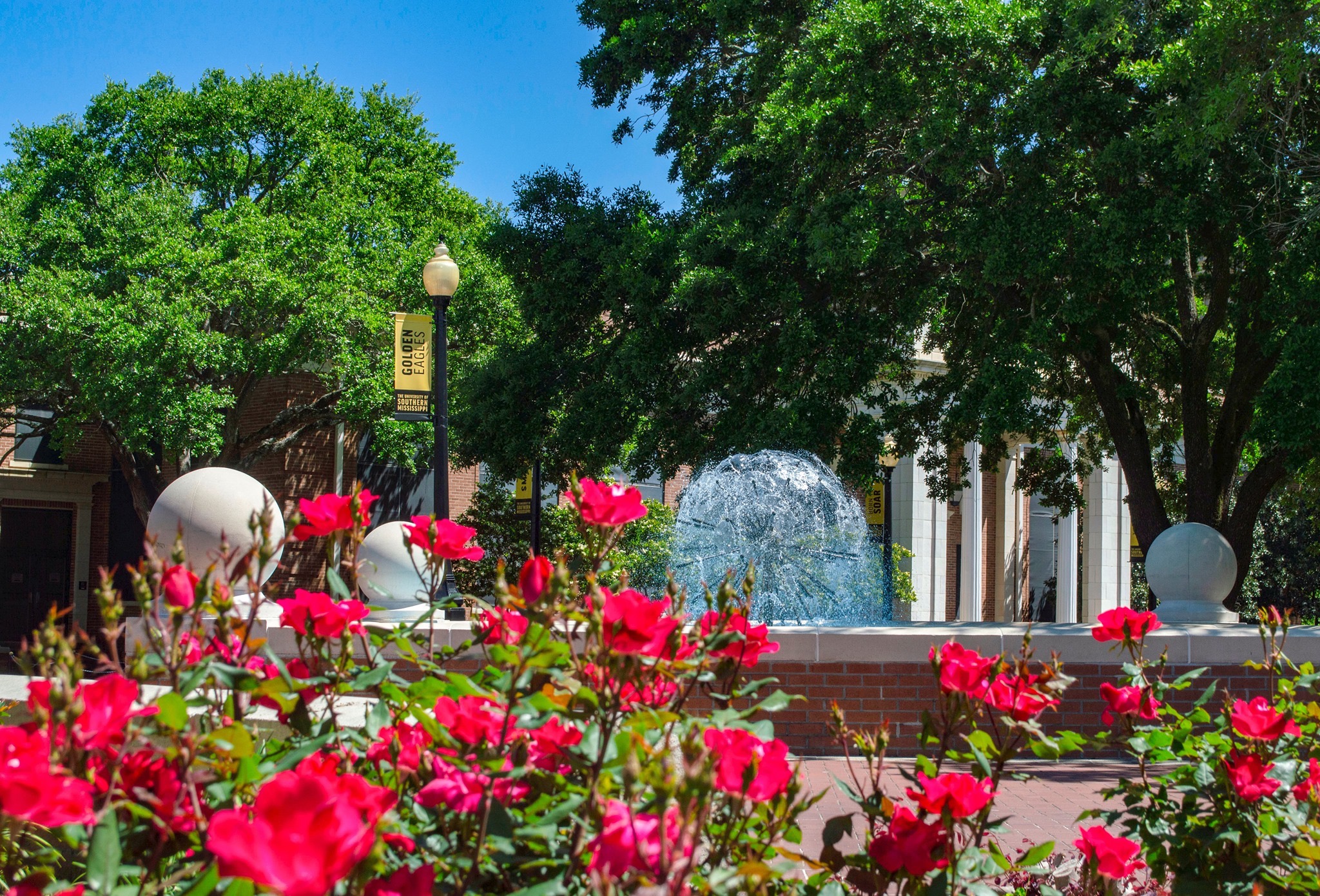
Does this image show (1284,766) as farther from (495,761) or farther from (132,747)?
(132,747)

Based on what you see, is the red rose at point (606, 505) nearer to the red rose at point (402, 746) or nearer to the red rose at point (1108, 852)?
the red rose at point (402, 746)

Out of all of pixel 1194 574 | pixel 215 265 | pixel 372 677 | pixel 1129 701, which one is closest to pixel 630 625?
pixel 372 677

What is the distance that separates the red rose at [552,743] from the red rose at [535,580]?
0.74ft

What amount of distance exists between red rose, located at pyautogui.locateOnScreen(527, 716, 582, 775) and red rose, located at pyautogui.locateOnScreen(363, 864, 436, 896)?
0.33 meters

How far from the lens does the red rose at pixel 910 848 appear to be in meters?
2.27

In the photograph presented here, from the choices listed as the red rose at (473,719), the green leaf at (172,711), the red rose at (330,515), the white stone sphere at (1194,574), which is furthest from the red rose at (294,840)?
the white stone sphere at (1194,574)

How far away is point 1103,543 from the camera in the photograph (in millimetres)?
30969

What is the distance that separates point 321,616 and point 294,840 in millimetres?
1201

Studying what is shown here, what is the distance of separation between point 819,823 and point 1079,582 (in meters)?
30.0

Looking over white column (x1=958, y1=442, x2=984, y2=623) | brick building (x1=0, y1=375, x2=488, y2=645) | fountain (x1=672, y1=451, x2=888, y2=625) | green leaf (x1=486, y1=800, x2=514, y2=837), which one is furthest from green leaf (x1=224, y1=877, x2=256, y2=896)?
white column (x1=958, y1=442, x2=984, y2=623)

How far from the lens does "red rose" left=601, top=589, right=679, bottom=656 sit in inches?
68.9

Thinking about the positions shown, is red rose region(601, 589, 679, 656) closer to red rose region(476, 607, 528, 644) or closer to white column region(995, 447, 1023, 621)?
red rose region(476, 607, 528, 644)

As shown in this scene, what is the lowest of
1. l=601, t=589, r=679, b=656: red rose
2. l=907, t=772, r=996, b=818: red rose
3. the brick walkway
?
the brick walkway

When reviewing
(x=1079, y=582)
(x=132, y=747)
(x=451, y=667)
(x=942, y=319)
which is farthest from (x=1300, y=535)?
(x=132, y=747)
